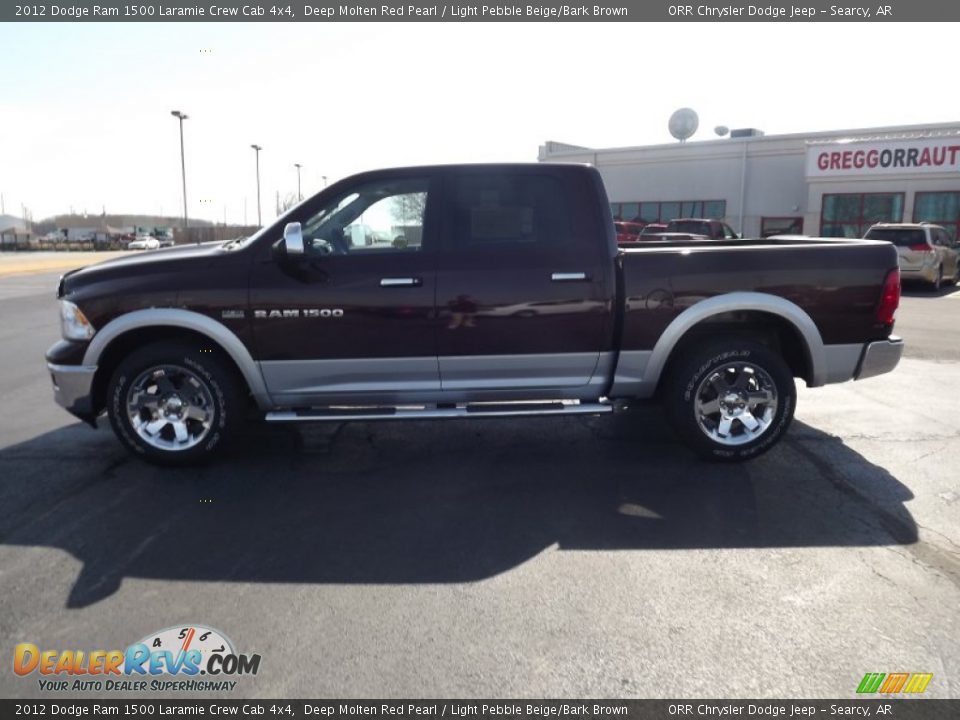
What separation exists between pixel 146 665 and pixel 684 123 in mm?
34903

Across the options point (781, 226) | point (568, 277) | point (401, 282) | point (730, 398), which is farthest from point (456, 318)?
point (781, 226)

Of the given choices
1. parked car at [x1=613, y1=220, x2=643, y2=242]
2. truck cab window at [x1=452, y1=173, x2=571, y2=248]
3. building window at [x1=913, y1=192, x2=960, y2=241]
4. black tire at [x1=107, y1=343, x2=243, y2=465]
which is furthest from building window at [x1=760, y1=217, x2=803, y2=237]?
black tire at [x1=107, y1=343, x2=243, y2=465]

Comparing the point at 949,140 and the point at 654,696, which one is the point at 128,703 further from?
the point at 949,140

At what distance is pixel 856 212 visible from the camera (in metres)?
27.1

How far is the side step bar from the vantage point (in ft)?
15.6

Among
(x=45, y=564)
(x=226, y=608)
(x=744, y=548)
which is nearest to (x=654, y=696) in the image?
(x=744, y=548)

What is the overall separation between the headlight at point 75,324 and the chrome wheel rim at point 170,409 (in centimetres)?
48

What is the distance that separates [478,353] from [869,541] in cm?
256

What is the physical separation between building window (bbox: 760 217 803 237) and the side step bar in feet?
89.1

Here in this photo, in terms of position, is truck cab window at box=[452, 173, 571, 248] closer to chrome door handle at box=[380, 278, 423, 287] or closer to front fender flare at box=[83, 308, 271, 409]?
chrome door handle at box=[380, 278, 423, 287]

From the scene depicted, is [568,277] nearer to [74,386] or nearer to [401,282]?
[401,282]

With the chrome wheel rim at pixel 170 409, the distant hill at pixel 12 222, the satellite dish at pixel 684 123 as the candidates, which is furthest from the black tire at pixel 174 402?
the distant hill at pixel 12 222

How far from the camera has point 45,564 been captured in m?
3.60

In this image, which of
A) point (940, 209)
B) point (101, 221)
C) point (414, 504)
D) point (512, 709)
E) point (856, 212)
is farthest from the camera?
point (101, 221)
